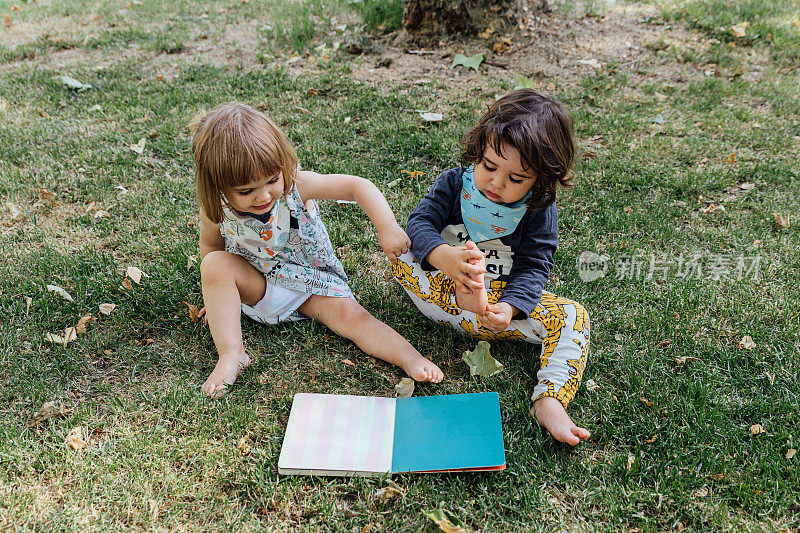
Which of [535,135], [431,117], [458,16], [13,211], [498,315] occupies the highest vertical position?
[535,135]

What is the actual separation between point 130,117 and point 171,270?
184 centimetres

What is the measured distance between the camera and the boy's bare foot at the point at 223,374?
2.12m

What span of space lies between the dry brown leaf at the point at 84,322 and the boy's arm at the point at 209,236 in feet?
1.72

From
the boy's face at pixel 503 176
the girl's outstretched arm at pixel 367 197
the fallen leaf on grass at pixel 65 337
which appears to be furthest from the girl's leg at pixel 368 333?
the fallen leaf on grass at pixel 65 337

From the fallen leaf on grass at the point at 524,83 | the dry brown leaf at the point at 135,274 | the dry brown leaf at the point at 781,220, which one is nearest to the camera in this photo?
the dry brown leaf at the point at 135,274

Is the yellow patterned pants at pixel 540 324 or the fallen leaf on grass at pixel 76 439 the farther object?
the yellow patterned pants at pixel 540 324

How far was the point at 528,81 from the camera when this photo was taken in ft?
13.6

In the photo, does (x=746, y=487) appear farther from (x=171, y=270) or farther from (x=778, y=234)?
(x=171, y=270)

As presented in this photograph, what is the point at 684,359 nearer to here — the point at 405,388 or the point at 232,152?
the point at 405,388

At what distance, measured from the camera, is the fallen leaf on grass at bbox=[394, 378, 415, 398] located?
7.08 feet

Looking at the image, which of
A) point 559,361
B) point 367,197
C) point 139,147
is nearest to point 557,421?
point 559,361

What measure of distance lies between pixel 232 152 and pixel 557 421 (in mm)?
1370

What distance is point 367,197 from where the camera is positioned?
7.47 feet

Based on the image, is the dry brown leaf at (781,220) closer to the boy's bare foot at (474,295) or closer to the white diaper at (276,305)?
the boy's bare foot at (474,295)
